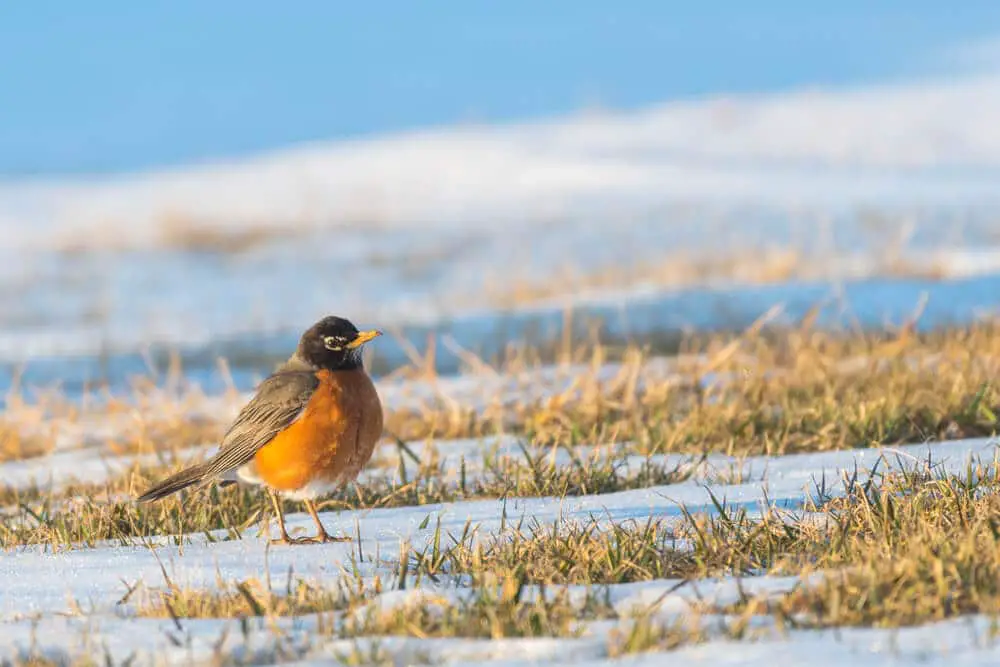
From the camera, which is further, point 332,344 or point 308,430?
point 332,344

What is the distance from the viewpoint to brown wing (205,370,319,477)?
194 inches

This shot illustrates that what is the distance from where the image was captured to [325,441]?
484 centimetres

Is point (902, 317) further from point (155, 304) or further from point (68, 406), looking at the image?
point (155, 304)

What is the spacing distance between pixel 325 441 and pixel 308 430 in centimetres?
8

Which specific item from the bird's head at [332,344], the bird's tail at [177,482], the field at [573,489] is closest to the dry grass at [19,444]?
the field at [573,489]

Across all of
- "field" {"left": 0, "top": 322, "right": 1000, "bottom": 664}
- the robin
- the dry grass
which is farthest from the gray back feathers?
the dry grass

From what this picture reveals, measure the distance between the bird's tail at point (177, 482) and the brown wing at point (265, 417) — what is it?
30 mm

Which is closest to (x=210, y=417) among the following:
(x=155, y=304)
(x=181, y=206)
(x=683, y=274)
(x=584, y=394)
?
(x=584, y=394)

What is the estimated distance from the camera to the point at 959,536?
3809 millimetres

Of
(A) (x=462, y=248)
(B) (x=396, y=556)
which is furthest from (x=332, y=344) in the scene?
(A) (x=462, y=248)

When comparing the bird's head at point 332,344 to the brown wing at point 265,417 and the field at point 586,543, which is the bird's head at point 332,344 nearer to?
the brown wing at point 265,417

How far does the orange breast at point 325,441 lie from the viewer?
15.9ft

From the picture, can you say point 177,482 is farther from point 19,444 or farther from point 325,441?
point 19,444

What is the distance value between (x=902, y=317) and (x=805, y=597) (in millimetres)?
8898
